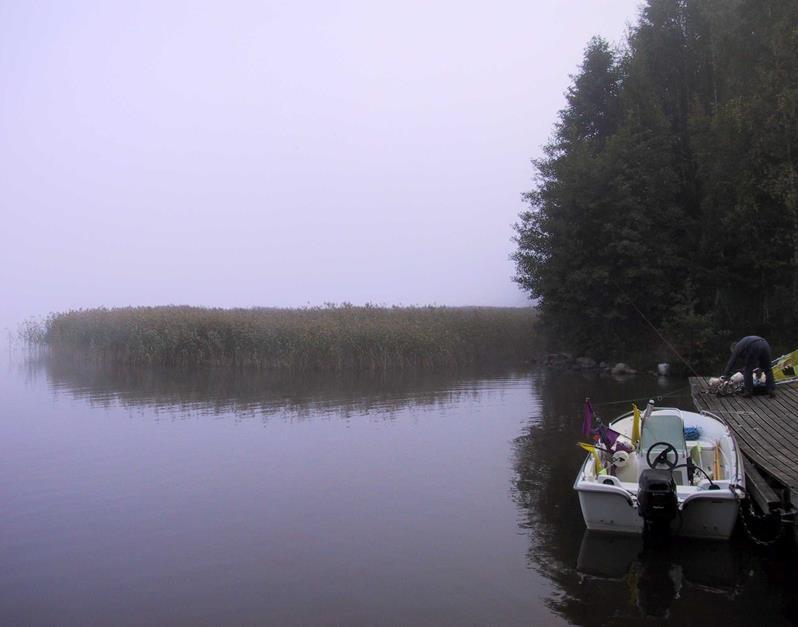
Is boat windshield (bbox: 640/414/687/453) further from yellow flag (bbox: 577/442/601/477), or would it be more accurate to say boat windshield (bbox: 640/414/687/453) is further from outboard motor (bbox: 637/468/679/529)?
outboard motor (bbox: 637/468/679/529)

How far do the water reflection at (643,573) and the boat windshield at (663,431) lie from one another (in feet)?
4.16

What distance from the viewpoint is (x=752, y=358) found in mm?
13602

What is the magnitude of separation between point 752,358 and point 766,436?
10.4ft

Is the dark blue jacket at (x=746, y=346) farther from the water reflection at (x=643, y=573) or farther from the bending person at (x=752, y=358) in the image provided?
the water reflection at (x=643, y=573)

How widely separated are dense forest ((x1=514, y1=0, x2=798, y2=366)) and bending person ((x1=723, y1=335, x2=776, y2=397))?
8.78 m

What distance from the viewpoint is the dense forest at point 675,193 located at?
2216 cm

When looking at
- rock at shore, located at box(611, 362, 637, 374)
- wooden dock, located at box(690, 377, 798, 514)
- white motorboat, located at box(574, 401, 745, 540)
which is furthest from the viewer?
rock at shore, located at box(611, 362, 637, 374)

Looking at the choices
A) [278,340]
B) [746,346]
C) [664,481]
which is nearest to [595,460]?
[664,481]

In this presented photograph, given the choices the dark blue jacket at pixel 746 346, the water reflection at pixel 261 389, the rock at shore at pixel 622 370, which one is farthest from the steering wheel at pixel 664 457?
the rock at shore at pixel 622 370

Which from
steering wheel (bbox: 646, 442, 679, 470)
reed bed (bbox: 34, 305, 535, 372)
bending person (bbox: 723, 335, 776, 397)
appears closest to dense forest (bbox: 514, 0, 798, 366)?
reed bed (bbox: 34, 305, 535, 372)

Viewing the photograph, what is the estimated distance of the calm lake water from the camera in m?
6.91

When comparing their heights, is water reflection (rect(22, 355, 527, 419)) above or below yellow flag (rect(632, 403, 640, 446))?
below

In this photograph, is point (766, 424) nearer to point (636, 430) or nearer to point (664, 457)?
point (636, 430)

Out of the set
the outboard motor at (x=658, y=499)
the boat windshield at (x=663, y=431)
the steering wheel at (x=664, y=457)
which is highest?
the boat windshield at (x=663, y=431)
